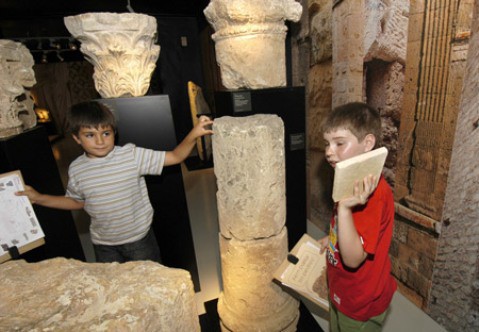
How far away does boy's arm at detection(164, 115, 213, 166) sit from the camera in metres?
2.05

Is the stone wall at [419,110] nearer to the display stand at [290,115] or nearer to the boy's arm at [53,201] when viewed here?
the display stand at [290,115]

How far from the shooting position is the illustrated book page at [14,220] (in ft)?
4.96

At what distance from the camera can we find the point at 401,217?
101 inches

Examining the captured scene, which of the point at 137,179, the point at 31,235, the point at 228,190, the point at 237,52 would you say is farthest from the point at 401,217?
the point at 31,235

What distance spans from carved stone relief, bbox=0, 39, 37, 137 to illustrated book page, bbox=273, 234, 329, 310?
7.18 feet

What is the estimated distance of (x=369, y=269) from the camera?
1.48 meters

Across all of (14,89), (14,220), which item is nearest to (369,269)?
(14,220)

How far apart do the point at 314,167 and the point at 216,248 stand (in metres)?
1.75

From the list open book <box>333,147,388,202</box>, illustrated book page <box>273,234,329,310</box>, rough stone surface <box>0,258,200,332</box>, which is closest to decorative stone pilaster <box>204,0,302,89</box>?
illustrated book page <box>273,234,329,310</box>

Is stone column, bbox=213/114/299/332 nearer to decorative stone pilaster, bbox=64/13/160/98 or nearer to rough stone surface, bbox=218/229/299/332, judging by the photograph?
rough stone surface, bbox=218/229/299/332

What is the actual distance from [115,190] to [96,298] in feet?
4.12

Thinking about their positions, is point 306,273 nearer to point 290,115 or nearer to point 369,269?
point 369,269

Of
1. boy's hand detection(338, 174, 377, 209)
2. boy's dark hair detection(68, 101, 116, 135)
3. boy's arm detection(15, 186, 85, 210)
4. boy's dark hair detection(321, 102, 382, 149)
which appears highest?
boy's dark hair detection(68, 101, 116, 135)

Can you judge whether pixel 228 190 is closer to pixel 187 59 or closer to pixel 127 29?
pixel 127 29
